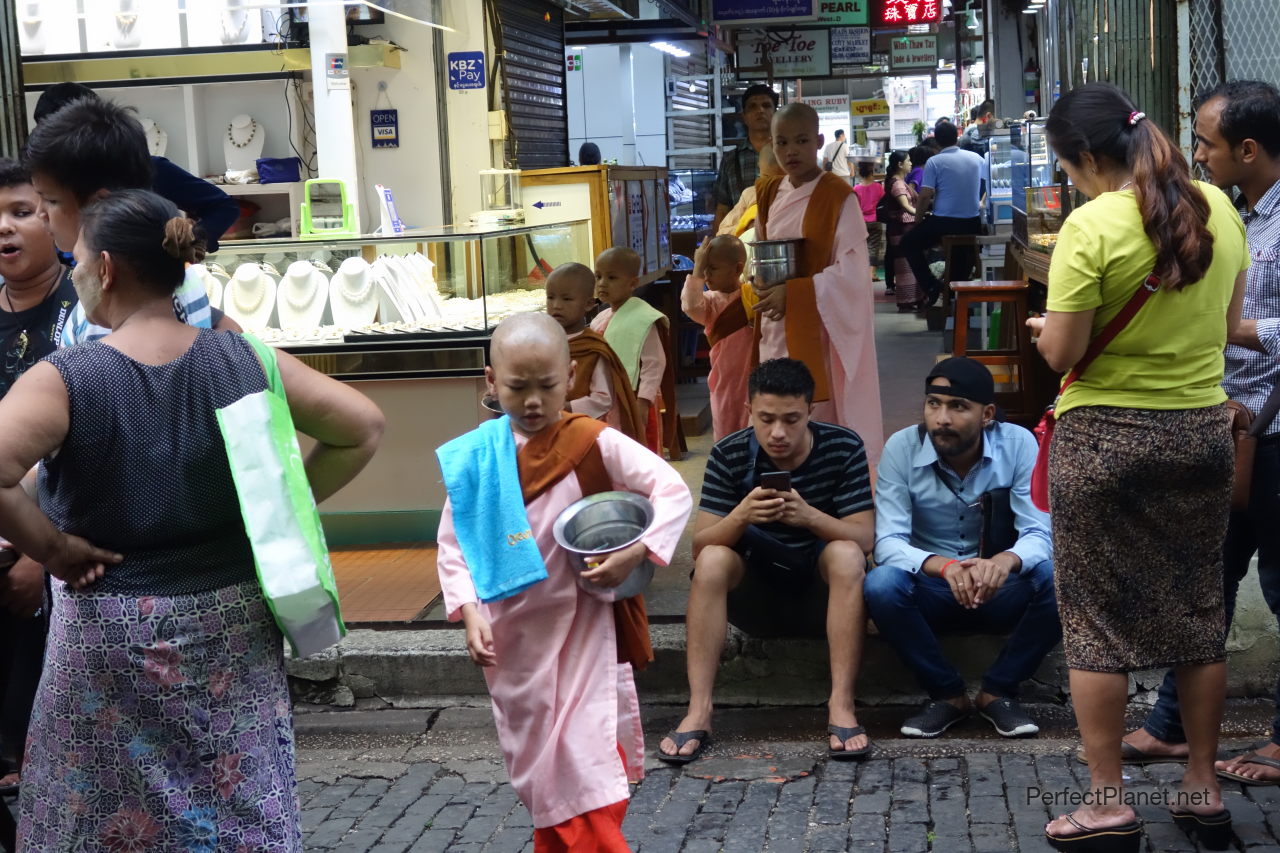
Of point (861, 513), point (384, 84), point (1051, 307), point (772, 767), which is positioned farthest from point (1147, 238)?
point (384, 84)

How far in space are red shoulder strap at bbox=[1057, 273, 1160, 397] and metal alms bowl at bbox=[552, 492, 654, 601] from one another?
1112 millimetres

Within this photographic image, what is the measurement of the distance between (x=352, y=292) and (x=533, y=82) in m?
6.44

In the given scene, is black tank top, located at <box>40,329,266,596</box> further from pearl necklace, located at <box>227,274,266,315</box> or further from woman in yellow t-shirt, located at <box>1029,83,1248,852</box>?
pearl necklace, located at <box>227,274,266,315</box>

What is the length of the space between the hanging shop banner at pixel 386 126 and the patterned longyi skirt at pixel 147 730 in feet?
28.9

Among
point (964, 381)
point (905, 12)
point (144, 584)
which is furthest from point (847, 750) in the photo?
point (905, 12)

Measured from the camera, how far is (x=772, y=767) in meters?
4.36

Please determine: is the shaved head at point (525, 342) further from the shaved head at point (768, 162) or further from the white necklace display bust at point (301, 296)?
the white necklace display bust at point (301, 296)

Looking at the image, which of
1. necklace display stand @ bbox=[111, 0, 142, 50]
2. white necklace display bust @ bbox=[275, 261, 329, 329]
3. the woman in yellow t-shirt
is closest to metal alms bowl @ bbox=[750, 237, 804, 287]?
white necklace display bust @ bbox=[275, 261, 329, 329]

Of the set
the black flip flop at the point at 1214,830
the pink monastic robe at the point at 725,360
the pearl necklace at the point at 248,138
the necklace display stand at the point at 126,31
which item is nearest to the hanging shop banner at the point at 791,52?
the pearl necklace at the point at 248,138

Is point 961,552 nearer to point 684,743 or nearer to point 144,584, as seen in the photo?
point 684,743

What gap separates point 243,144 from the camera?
12211mm

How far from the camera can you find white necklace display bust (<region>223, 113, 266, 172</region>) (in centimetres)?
1219

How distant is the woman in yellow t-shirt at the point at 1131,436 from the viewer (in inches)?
129

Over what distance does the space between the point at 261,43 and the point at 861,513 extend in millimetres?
8482
